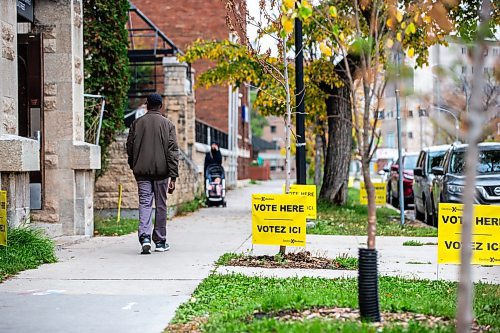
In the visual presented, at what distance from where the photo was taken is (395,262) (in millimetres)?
10742

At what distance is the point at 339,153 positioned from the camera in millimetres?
23219

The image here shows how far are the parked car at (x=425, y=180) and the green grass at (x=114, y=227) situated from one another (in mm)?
6869

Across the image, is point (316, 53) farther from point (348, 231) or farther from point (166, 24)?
point (166, 24)

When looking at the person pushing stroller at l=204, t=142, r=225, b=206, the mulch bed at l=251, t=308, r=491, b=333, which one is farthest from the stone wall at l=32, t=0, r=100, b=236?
the person pushing stroller at l=204, t=142, r=225, b=206

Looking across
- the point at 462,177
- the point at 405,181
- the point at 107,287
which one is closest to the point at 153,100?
the point at 107,287

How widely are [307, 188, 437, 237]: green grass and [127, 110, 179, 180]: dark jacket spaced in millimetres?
4590

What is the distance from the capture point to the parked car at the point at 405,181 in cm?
2686

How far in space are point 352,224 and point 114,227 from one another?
5.14m

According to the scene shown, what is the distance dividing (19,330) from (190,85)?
21.4 metres

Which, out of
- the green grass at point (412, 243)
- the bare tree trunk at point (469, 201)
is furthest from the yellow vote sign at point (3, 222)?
the green grass at point (412, 243)

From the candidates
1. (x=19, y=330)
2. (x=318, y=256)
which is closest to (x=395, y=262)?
(x=318, y=256)

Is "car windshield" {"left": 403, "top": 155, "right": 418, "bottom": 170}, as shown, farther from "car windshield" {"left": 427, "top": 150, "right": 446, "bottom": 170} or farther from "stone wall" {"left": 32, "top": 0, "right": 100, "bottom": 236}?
"stone wall" {"left": 32, "top": 0, "right": 100, "bottom": 236}

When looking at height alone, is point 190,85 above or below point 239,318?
above

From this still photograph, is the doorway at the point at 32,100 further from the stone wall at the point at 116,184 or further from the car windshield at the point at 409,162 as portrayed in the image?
the car windshield at the point at 409,162
